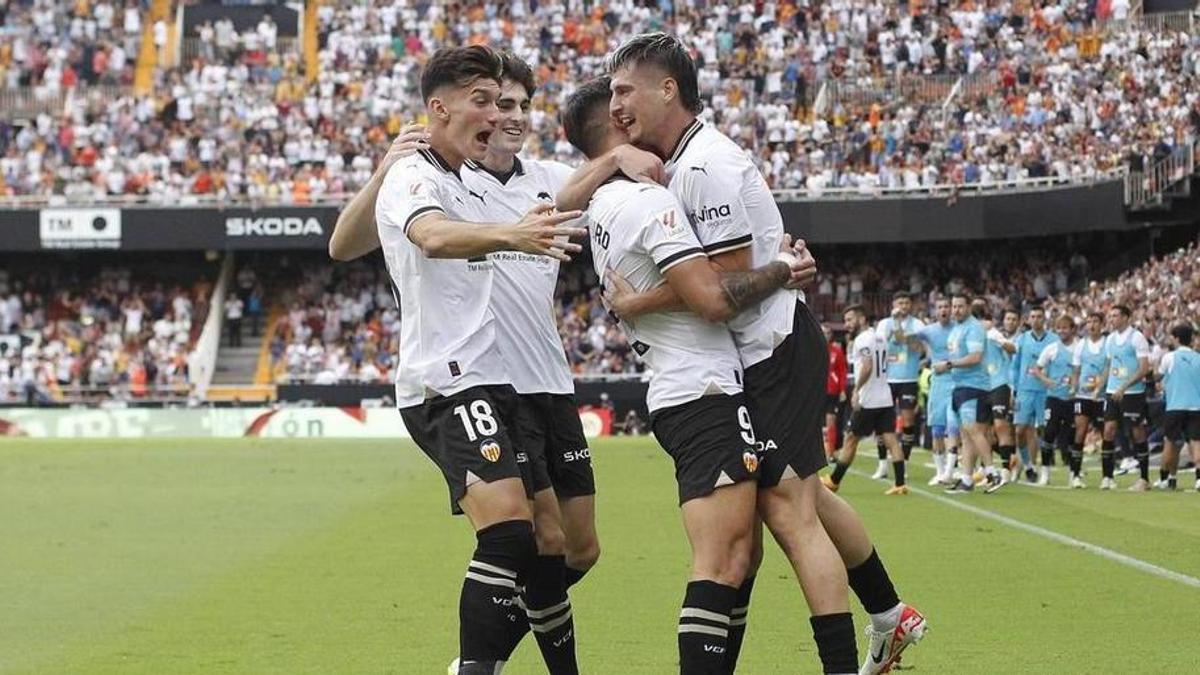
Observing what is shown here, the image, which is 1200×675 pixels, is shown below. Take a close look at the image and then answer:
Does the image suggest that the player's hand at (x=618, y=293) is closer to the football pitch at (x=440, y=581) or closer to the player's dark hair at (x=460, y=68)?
the player's dark hair at (x=460, y=68)

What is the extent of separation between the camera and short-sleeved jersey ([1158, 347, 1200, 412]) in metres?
21.9

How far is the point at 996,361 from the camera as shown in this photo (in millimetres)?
22375

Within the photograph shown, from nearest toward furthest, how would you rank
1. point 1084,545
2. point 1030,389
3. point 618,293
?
point 618,293, point 1084,545, point 1030,389

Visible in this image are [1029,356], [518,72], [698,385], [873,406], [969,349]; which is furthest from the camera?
[1029,356]

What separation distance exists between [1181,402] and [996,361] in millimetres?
2246

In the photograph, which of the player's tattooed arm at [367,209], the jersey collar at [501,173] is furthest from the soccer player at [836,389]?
the player's tattooed arm at [367,209]

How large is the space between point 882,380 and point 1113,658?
12690mm

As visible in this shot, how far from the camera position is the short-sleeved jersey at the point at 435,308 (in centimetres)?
740

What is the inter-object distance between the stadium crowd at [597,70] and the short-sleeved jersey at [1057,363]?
19993 millimetres

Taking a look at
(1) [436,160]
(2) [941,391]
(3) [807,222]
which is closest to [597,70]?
(3) [807,222]

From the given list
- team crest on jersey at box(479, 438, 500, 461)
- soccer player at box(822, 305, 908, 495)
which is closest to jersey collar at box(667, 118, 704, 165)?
team crest on jersey at box(479, 438, 500, 461)

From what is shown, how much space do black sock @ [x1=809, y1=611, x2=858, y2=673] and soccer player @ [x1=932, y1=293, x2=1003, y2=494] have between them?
14.7 m

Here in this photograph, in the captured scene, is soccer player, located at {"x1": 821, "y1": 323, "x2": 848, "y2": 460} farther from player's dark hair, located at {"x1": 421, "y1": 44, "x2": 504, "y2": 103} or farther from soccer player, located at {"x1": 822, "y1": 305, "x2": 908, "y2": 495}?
player's dark hair, located at {"x1": 421, "y1": 44, "x2": 504, "y2": 103}

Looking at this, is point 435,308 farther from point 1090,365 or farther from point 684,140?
point 1090,365
